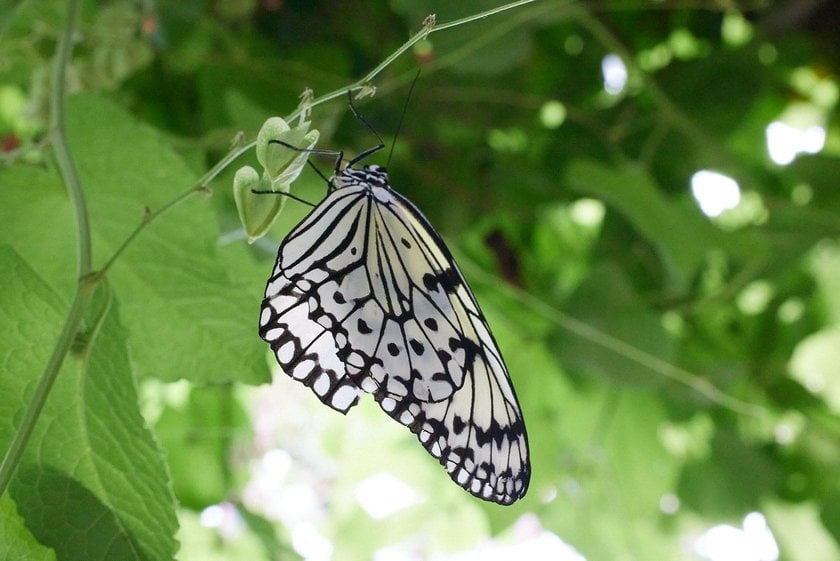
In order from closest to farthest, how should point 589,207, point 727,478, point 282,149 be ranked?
point 282,149
point 727,478
point 589,207

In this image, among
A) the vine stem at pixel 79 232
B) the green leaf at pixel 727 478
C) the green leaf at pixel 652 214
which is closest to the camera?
the vine stem at pixel 79 232

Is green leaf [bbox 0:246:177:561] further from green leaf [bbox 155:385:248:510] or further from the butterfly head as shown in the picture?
green leaf [bbox 155:385:248:510]

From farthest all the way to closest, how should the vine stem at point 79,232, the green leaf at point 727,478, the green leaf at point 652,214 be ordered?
the green leaf at point 727,478
the green leaf at point 652,214
the vine stem at point 79,232

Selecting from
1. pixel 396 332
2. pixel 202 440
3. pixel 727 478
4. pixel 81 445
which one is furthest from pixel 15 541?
pixel 727 478

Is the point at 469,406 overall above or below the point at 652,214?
below

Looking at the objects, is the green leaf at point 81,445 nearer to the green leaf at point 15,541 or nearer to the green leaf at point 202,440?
the green leaf at point 15,541

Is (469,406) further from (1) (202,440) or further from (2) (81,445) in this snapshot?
(1) (202,440)

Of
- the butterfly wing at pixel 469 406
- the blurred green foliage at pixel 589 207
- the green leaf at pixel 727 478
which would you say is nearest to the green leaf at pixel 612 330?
the blurred green foliage at pixel 589 207

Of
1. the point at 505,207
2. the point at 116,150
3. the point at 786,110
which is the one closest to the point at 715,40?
the point at 786,110
